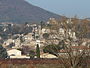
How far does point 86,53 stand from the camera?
707 inches

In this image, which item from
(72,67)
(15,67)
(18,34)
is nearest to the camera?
(72,67)

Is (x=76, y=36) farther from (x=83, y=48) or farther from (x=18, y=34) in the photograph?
(x=18, y=34)

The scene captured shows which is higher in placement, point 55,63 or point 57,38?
point 57,38

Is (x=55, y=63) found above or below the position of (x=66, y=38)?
below

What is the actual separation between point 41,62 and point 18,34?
102845mm

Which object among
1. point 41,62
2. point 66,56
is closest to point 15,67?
point 41,62

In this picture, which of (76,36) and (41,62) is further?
(41,62)

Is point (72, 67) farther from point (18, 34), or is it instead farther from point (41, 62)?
point (18, 34)

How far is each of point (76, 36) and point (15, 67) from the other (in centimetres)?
333

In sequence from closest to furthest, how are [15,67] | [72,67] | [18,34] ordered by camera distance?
1. [72,67]
2. [15,67]
3. [18,34]

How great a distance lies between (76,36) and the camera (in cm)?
1823

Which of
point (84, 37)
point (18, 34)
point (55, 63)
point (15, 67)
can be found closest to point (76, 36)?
point (84, 37)

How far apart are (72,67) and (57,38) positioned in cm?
166

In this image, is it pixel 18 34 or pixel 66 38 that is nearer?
Result: pixel 66 38
